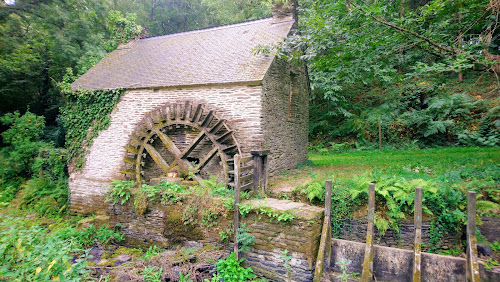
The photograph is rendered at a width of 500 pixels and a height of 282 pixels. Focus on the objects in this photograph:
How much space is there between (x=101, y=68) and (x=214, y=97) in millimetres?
6435

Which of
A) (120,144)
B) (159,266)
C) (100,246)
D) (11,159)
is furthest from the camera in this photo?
(11,159)

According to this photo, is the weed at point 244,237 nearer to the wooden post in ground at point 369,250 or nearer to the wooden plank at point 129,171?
the wooden post in ground at point 369,250

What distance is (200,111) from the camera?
7773mm

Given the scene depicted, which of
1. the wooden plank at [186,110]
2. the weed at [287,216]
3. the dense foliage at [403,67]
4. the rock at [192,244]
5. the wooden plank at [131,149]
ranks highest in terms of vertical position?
the dense foliage at [403,67]

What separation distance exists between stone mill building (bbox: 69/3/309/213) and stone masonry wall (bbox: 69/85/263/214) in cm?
3

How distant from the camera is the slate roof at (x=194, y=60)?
815cm

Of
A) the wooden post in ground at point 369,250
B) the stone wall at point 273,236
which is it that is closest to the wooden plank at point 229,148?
the stone wall at point 273,236

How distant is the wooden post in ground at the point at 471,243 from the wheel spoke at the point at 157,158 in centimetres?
724

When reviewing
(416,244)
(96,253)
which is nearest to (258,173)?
(416,244)

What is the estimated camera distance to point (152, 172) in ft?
29.7

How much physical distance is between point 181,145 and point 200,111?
1.48 metres

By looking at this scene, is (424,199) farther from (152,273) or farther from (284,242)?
(152,273)

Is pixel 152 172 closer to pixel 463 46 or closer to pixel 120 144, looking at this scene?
pixel 120 144

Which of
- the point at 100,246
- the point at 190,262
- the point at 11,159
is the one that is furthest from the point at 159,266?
the point at 11,159
